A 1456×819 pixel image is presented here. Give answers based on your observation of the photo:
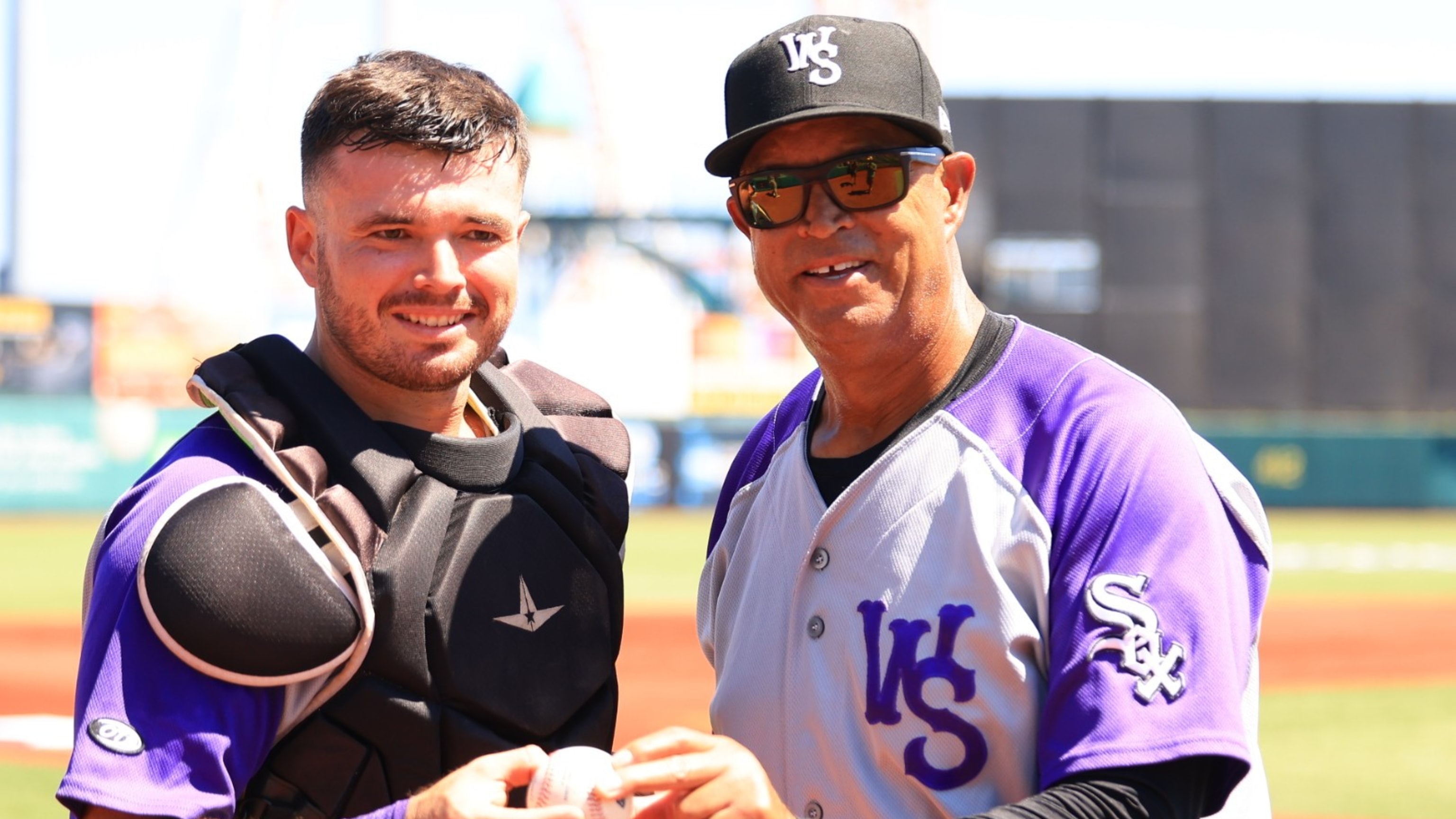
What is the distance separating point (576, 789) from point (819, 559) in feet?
2.13

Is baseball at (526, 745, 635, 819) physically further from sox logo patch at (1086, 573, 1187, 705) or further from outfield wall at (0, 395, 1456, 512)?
outfield wall at (0, 395, 1456, 512)

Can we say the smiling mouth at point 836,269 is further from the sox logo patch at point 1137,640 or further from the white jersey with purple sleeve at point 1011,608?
the sox logo patch at point 1137,640

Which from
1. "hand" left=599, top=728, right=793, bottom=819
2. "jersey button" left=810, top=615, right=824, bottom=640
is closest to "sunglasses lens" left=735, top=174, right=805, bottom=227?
"jersey button" left=810, top=615, right=824, bottom=640

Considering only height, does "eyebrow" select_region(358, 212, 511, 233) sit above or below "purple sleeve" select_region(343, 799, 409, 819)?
above

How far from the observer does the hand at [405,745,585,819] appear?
1.85 m

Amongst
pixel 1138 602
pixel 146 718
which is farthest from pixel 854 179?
pixel 146 718

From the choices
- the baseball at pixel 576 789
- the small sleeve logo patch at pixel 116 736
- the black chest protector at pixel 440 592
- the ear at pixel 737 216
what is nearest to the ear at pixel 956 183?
the ear at pixel 737 216

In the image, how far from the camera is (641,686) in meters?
9.05

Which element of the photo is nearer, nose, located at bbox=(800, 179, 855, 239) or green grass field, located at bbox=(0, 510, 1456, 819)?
nose, located at bbox=(800, 179, 855, 239)

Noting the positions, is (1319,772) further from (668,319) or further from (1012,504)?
(668,319)

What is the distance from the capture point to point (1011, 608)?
2.13m

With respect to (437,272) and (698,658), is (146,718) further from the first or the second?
(698,658)

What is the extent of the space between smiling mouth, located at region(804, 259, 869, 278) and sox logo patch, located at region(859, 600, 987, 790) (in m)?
0.57

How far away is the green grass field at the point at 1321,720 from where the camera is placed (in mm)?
6273
